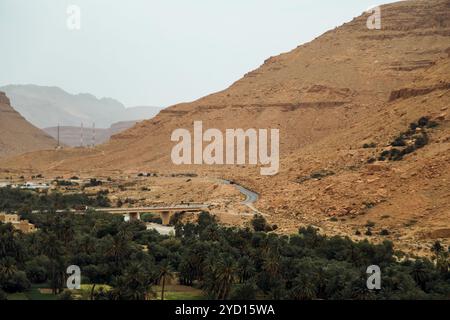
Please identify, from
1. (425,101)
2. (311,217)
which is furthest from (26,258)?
(425,101)

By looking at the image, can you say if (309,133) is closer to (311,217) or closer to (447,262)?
(311,217)

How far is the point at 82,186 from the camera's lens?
4678 inches

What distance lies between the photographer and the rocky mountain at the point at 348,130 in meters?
71.9

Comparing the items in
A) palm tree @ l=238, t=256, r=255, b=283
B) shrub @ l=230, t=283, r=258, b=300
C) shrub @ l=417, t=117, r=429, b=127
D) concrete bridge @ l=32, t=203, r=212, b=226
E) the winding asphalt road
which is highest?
shrub @ l=417, t=117, r=429, b=127

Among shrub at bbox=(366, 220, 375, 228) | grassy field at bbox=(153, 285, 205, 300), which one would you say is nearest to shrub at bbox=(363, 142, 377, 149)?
shrub at bbox=(366, 220, 375, 228)

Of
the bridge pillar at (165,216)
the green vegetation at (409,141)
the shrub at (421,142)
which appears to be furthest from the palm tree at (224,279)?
the shrub at (421,142)

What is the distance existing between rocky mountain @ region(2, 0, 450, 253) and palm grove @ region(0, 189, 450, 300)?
816 centimetres

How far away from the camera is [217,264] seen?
47531 mm

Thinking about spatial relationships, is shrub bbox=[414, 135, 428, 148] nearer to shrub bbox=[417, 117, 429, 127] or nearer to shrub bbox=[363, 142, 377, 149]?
shrub bbox=[417, 117, 429, 127]

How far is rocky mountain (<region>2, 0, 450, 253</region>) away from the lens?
7194cm

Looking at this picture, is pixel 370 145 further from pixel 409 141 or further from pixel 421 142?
pixel 421 142

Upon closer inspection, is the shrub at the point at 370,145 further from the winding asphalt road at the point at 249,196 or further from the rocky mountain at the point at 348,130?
the winding asphalt road at the point at 249,196

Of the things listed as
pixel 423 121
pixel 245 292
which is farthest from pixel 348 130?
pixel 245 292

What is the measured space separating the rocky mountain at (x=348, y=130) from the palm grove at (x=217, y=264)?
816 cm
